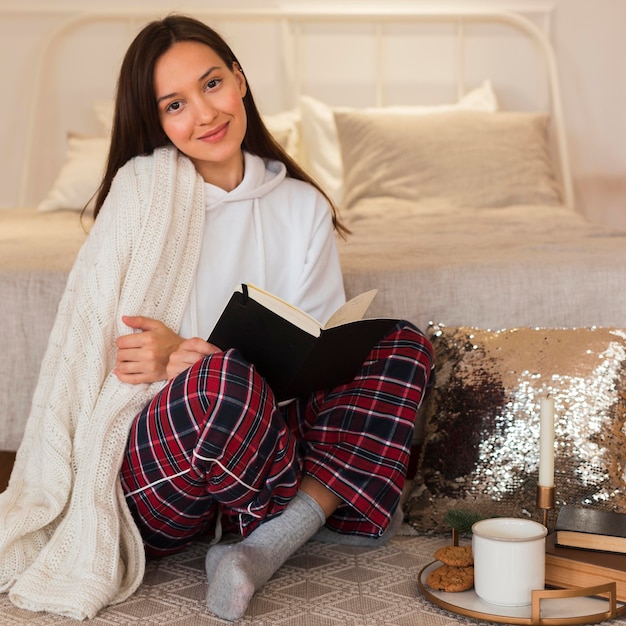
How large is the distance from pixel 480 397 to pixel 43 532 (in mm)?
740

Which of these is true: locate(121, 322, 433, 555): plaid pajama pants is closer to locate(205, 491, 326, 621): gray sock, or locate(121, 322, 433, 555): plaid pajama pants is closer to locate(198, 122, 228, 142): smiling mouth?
locate(205, 491, 326, 621): gray sock

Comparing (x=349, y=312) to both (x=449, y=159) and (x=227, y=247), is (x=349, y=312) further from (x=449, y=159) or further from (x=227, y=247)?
(x=449, y=159)

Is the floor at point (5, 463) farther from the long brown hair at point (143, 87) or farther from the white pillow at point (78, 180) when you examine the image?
the white pillow at point (78, 180)

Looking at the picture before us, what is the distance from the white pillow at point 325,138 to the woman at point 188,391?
1.25 m

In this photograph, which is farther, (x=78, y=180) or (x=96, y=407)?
(x=78, y=180)

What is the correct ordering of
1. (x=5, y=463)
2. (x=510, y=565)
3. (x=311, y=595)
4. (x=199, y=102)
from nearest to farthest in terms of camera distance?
(x=510, y=565) → (x=311, y=595) → (x=199, y=102) → (x=5, y=463)

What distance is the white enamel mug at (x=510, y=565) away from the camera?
1274 mm

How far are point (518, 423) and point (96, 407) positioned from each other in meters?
0.68

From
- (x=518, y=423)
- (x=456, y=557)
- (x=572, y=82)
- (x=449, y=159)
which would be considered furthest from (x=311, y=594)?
(x=572, y=82)

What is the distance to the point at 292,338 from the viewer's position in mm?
1340

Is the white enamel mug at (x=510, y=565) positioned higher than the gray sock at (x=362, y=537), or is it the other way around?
the white enamel mug at (x=510, y=565)

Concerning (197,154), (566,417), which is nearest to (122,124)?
(197,154)

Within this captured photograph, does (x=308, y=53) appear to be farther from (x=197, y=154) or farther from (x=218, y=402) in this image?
(x=218, y=402)

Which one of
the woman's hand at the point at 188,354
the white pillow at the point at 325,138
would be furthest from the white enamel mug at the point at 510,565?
the white pillow at the point at 325,138
